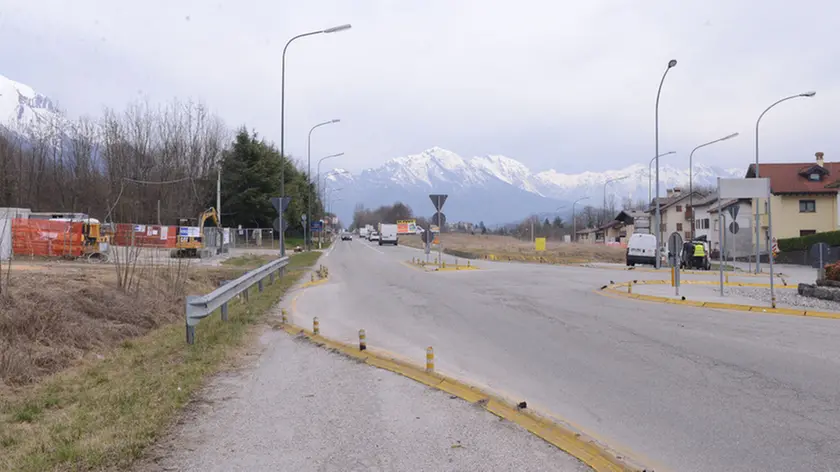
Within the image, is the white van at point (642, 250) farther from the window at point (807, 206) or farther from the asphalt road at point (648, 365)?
the asphalt road at point (648, 365)

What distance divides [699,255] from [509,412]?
116 ft

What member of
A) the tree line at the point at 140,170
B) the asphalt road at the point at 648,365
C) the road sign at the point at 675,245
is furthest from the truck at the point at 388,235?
the asphalt road at the point at 648,365

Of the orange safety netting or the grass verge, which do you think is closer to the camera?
the grass verge

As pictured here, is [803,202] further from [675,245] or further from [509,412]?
[509,412]

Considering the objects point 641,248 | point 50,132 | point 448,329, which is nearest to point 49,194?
point 50,132

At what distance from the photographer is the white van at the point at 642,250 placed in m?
39.7

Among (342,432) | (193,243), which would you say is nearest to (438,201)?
(193,243)

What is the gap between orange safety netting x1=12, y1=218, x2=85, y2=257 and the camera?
29.8 meters

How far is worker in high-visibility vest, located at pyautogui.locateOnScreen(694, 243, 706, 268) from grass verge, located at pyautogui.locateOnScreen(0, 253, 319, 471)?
3322 cm

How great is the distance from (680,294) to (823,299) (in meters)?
3.46

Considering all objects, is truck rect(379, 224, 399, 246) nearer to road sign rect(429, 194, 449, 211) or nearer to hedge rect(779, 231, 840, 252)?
hedge rect(779, 231, 840, 252)

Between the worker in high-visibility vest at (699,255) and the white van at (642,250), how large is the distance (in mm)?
2824

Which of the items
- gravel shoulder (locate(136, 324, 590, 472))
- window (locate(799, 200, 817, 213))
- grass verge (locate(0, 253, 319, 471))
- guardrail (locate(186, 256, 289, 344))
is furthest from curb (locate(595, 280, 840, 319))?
window (locate(799, 200, 817, 213))

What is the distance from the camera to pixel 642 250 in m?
39.8
